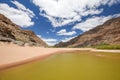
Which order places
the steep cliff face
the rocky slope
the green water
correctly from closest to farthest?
the green water
the steep cliff face
the rocky slope

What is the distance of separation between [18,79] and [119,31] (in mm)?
126041

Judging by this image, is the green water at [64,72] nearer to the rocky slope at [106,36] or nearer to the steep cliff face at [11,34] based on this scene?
the steep cliff face at [11,34]

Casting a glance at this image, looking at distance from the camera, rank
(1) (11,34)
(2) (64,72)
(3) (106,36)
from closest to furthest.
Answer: (2) (64,72) → (1) (11,34) → (3) (106,36)

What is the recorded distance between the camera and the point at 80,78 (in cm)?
625

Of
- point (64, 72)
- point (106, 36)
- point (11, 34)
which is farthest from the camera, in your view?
point (106, 36)

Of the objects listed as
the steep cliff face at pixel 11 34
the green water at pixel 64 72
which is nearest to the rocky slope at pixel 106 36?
the steep cliff face at pixel 11 34

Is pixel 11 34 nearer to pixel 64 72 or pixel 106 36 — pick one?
pixel 64 72

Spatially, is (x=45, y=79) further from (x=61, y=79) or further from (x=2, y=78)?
Answer: (x=2, y=78)

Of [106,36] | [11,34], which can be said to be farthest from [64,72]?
[106,36]

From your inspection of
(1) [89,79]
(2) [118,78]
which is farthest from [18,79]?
(2) [118,78]

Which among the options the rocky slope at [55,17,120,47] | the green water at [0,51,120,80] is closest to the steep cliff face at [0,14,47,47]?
the green water at [0,51,120,80]

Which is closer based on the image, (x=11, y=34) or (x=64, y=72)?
(x=64, y=72)

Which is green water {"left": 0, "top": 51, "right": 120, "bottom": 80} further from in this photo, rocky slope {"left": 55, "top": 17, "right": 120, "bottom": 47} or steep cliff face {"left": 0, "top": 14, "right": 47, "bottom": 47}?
rocky slope {"left": 55, "top": 17, "right": 120, "bottom": 47}

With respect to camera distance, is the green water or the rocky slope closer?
the green water
